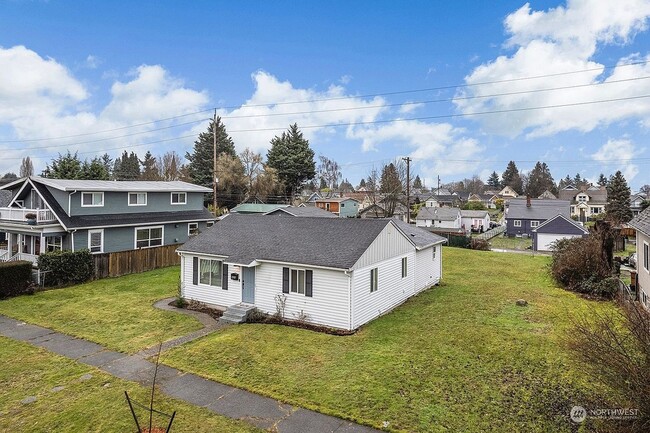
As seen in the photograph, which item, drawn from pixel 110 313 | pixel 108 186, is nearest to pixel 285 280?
pixel 110 313

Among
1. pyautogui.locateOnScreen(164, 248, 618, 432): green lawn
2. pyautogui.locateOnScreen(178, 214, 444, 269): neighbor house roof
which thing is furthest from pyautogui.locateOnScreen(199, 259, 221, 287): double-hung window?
pyautogui.locateOnScreen(164, 248, 618, 432): green lawn

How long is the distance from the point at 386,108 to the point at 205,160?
128 feet

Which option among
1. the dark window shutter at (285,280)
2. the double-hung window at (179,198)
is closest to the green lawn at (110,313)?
the dark window shutter at (285,280)

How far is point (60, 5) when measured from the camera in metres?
20.6

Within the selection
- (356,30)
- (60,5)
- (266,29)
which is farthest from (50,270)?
(356,30)

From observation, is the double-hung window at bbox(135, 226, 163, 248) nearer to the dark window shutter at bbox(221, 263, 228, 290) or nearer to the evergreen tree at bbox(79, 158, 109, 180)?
the dark window shutter at bbox(221, 263, 228, 290)

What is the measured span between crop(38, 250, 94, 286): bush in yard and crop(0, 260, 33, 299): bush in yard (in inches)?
33.8

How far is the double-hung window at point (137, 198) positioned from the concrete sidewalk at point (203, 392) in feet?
48.9

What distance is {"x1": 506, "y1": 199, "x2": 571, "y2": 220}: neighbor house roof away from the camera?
170 feet

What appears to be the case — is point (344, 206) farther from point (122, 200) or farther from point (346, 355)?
point (346, 355)

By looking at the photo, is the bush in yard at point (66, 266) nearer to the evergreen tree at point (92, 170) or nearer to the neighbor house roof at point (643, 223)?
the evergreen tree at point (92, 170)

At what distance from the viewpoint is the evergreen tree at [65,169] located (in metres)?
40.8

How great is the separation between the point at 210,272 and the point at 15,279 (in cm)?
1049

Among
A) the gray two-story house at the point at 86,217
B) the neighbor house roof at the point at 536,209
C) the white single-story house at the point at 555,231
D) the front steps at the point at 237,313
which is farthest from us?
the neighbor house roof at the point at 536,209
